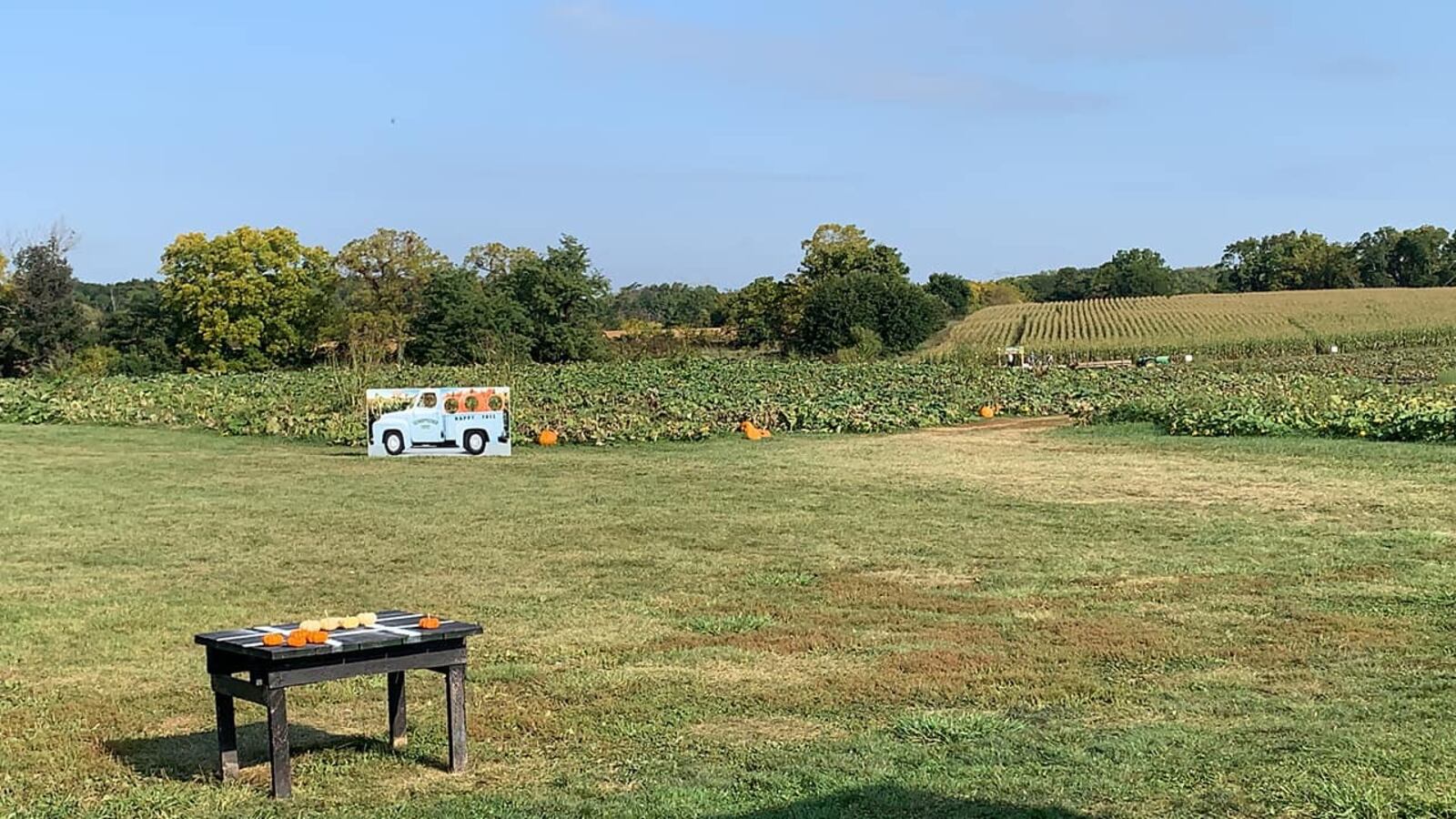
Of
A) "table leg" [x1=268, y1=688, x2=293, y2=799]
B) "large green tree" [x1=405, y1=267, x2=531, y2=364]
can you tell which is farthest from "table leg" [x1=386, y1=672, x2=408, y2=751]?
"large green tree" [x1=405, y1=267, x2=531, y2=364]

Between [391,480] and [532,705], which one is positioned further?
[391,480]

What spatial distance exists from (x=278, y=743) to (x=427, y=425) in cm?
1755

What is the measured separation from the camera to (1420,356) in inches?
2212

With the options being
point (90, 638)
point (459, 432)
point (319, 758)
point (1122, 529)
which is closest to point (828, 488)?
point (1122, 529)

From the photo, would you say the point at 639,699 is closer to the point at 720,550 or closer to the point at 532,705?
the point at 532,705

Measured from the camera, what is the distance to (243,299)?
80250mm

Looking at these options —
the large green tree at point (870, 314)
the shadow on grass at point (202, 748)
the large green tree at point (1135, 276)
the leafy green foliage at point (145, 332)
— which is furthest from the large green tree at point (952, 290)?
the shadow on grass at point (202, 748)

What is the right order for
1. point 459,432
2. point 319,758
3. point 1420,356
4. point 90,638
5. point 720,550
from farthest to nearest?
point 1420,356 < point 459,432 < point 720,550 < point 90,638 < point 319,758

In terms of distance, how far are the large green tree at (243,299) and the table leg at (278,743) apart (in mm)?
77247

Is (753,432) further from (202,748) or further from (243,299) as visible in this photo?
(243,299)

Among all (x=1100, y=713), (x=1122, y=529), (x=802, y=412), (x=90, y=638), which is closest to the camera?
(x=1100, y=713)

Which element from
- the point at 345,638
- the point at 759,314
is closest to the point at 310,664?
the point at 345,638

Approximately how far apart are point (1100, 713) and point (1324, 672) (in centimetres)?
167

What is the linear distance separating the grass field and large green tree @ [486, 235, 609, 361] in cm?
1952
